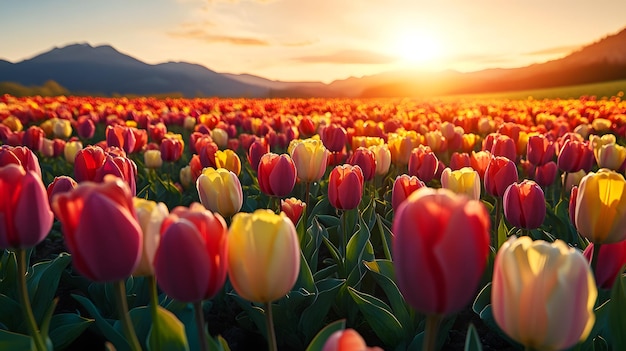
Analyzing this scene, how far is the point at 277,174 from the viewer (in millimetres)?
3033

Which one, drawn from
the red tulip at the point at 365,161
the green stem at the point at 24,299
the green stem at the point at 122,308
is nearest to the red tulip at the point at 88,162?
the green stem at the point at 24,299

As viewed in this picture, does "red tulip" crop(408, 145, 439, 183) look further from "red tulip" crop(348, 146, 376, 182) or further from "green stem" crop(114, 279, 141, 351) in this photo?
"green stem" crop(114, 279, 141, 351)

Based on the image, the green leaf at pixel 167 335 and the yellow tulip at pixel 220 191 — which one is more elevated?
the yellow tulip at pixel 220 191

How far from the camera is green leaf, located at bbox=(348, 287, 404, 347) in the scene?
2.37 metres

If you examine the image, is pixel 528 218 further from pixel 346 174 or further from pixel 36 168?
pixel 36 168

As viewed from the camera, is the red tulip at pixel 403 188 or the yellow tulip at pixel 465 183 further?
the yellow tulip at pixel 465 183

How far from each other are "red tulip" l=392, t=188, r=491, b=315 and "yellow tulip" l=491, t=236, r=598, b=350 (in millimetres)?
104

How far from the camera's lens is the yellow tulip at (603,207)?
198 centimetres

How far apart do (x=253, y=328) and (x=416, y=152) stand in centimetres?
178

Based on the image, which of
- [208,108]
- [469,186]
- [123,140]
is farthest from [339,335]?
[208,108]

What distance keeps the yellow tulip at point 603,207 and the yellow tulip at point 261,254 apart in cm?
118

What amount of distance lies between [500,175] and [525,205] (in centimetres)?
50

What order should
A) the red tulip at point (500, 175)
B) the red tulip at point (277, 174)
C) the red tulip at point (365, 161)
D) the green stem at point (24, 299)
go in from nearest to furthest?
the green stem at point (24, 299), the red tulip at point (277, 174), the red tulip at point (500, 175), the red tulip at point (365, 161)

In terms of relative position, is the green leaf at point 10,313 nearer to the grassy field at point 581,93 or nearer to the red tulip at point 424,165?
the red tulip at point 424,165
